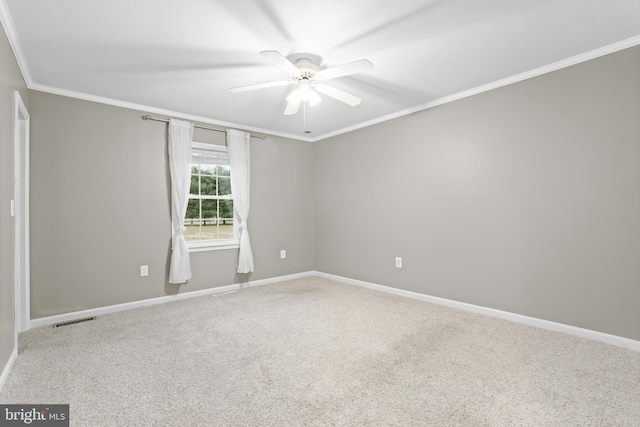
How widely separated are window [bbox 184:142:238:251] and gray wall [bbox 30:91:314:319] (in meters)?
0.16

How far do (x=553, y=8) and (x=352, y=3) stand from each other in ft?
4.30

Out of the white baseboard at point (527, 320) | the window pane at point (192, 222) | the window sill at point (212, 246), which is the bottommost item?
the white baseboard at point (527, 320)

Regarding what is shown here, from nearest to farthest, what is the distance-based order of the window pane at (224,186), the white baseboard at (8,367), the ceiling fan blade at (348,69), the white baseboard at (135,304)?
1. the white baseboard at (8,367)
2. the ceiling fan blade at (348,69)
3. the white baseboard at (135,304)
4. the window pane at (224,186)

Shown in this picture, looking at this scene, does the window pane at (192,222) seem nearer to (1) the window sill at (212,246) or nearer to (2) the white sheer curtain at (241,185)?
(1) the window sill at (212,246)

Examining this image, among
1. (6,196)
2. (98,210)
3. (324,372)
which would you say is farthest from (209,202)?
(324,372)

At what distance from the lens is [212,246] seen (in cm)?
434

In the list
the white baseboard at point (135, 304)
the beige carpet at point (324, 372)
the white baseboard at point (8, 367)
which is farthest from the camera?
the white baseboard at point (135, 304)

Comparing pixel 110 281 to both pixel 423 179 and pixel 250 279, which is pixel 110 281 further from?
pixel 423 179

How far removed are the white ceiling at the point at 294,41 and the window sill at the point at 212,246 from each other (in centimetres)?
184

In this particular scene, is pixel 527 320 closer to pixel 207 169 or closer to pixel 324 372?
pixel 324 372

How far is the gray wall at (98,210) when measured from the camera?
3197mm

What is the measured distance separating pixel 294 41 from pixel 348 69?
1.55 feet

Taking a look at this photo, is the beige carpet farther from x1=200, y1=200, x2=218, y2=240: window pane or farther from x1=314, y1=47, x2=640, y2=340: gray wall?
x1=200, y1=200, x2=218, y2=240: window pane

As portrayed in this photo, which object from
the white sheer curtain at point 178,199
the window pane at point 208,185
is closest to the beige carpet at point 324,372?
the white sheer curtain at point 178,199
